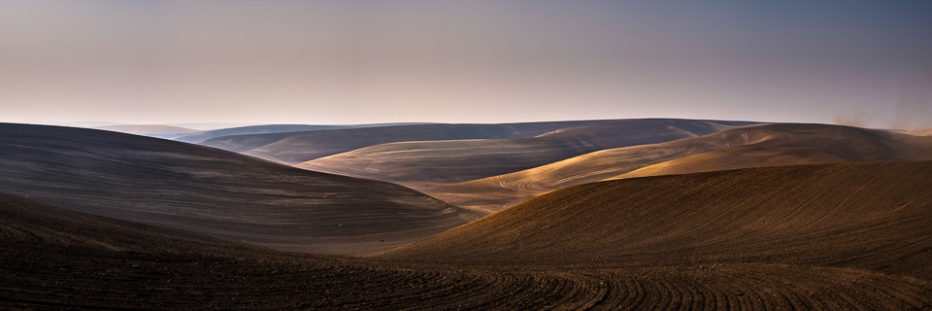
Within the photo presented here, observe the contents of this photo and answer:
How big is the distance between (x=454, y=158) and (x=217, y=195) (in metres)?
62.0

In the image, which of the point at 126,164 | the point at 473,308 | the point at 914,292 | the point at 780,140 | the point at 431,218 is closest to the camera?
the point at 473,308

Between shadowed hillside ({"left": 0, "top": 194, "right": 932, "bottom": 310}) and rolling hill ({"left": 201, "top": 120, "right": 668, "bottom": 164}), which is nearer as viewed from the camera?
shadowed hillside ({"left": 0, "top": 194, "right": 932, "bottom": 310})

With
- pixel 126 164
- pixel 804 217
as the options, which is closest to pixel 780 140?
pixel 804 217

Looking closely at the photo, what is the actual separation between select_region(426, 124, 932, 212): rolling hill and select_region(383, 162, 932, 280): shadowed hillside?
1762cm

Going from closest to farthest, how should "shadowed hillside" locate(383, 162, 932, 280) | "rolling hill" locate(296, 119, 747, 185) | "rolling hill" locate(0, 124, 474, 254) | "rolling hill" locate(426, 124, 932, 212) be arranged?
"shadowed hillside" locate(383, 162, 932, 280) → "rolling hill" locate(0, 124, 474, 254) → "rolling hill" locate(426, 124, 932, 212) → "rolling hill" locate(296, 119, 747, 185)

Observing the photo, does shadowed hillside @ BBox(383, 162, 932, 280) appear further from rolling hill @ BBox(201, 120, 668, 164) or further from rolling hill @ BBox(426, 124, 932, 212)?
rolling hill @ BBox(201, 120, 668, 164)

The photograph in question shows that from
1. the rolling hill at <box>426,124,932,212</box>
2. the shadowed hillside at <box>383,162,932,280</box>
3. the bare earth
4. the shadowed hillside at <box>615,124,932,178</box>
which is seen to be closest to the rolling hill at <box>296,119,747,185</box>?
the rolling hill at <box>426,124,932,212</box>

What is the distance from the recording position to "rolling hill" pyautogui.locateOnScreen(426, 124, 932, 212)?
5200 cm

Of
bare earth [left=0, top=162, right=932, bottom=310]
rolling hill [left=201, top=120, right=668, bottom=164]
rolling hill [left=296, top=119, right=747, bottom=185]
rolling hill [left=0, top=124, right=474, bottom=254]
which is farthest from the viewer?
rolling hill [left=201, top=120, right=668, bottom=164]

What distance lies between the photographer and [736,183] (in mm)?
25562

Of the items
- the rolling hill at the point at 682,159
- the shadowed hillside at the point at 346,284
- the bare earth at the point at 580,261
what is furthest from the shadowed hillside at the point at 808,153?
the shadowed hillside at the point at 346,284

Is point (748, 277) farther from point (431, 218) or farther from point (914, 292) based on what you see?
point (431, 218)

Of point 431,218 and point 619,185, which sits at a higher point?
point 619,185

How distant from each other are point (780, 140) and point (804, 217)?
54404 mm
